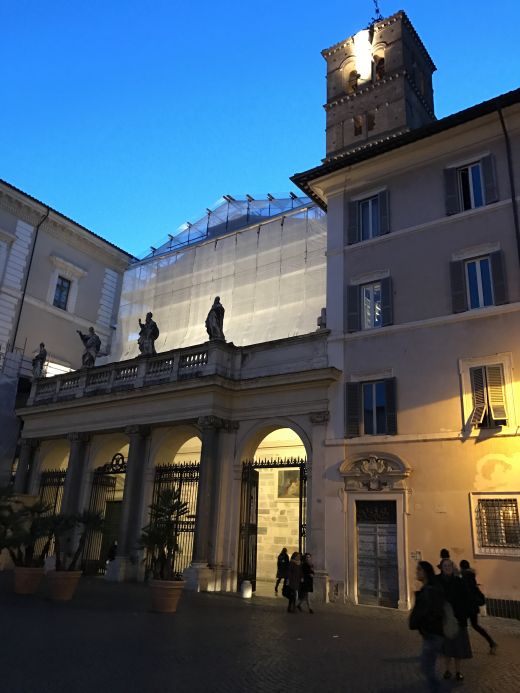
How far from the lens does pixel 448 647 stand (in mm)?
6906

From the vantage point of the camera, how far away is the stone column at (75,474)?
21.9 meters

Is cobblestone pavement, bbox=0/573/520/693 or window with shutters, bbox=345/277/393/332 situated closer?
cobblestone pavement, bbox=0/573/520/693

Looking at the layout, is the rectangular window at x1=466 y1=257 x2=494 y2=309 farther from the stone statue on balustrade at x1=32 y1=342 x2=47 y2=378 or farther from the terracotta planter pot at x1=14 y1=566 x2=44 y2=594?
the stone statue on balustrade at x1=32 y1=342 x2=47 y2=378

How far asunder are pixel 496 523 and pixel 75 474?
51.1 ft

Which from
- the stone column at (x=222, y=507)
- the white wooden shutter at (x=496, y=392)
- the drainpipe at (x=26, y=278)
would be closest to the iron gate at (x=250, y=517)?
the stone column at (x=222, y=507)

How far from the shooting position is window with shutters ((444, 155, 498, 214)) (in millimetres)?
16391

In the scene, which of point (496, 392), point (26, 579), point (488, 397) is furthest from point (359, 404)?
point (26, 579)

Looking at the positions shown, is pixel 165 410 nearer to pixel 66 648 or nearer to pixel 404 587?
pixel 404 587

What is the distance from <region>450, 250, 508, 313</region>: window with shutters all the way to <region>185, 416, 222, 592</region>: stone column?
8.33 metres

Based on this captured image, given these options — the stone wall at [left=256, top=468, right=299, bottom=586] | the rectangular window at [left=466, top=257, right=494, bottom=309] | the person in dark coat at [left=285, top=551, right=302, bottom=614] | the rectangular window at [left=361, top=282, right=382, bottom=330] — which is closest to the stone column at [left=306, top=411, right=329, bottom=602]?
the person in dark coat at [left=285, top=551, right=302, bottom=614]

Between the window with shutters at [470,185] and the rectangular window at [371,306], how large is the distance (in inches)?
124

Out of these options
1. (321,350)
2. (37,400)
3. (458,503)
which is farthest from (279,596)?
(37,400)

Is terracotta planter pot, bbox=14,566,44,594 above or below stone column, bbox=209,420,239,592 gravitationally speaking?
below

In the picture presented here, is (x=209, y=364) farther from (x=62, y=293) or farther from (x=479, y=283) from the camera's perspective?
(x=62, y=293)
